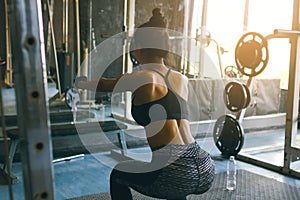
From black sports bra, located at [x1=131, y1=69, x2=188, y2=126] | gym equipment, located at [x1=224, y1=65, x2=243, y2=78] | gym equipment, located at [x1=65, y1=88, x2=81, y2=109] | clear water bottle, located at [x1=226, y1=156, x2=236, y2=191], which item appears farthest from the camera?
gym equipment, located at [x1=224, y1=65, x2=243, y2=78]

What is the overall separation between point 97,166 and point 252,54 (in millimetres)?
1925

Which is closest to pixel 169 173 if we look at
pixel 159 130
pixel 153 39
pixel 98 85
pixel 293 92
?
pixel 159 130

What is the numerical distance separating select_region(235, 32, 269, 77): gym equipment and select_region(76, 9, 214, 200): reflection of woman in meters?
2.11

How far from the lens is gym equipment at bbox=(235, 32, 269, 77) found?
369 cm

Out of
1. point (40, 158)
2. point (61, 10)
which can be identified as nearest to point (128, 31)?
point (61, 10)

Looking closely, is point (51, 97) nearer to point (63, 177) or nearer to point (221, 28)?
point (63, 177)

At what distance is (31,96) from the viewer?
0.74 metres

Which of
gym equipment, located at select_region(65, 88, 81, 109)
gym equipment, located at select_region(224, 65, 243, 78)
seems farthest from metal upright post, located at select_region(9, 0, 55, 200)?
gym equipment, located at select_region(224, 65, 243, 78)

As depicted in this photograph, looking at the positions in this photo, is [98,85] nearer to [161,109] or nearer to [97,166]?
[161,109]

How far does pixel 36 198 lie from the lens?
77 cm

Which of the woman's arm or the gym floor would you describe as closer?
the woman's arm

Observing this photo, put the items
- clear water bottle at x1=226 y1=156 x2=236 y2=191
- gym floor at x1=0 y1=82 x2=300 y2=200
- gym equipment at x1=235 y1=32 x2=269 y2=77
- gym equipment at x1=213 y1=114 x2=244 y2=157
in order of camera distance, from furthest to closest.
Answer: gym equipment at x1=213 y1=114 x2=244 y2=157
gym equipment at x1=235 y1=32 x2=269 y2=77
clear water bottle at x1=226 y1=156 x2=236 y2=191
gym floor at x1=0 y1=82 x2=300 y2=200

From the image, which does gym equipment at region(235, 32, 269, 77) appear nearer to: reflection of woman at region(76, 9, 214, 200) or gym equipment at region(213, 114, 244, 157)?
gym equipment at region(213, 114, 244, 157)

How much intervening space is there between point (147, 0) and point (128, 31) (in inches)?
45.7
